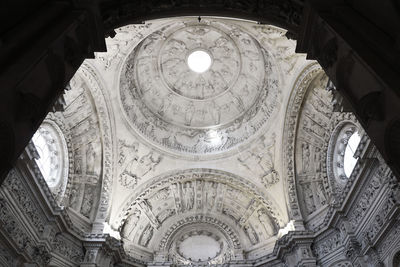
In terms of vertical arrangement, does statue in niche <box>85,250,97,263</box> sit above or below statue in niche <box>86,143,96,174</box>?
below

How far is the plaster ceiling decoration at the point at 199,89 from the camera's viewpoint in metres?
17.3

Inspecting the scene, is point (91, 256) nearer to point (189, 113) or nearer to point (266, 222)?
point (266, 222)

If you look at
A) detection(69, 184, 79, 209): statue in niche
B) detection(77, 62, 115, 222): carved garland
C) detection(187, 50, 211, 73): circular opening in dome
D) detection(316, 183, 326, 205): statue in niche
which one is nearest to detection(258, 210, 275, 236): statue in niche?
detection(316, 183, 326, 205): statue in niche

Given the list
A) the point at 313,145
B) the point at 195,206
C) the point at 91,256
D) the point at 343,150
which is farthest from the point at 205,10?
the point at 195,206

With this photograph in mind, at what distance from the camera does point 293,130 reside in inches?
630

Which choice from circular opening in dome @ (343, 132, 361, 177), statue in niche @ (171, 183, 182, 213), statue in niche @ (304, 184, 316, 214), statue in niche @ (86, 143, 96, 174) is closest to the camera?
circular opening in dome @ (343, 132, 361, 177)

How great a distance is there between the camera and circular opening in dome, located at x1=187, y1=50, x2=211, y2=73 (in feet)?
63.1

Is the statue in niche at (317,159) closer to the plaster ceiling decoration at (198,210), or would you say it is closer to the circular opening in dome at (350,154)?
the circular opening in dome at (350,154)

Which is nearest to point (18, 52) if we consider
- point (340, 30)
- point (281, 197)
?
point (340, 30)

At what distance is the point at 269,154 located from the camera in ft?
55.4

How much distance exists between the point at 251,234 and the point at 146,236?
5094mm

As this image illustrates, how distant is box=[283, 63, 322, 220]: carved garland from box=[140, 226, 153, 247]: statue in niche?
683 cm

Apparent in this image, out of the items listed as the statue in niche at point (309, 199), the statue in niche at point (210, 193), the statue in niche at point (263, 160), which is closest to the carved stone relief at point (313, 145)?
the statue in niche at point (309, 199)

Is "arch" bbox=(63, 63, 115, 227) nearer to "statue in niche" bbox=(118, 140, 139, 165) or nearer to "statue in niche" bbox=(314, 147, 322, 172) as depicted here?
"statue in niche" bbox=(118, 140, 139, 165)
